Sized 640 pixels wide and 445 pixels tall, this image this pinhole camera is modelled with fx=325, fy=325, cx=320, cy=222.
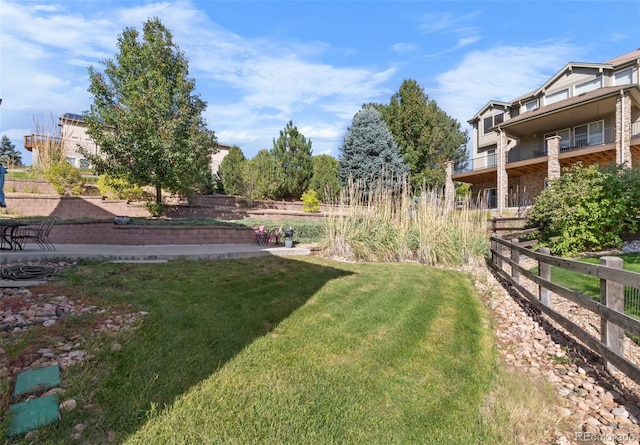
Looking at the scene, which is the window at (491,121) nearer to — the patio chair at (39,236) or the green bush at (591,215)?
the green bush at (591,215)

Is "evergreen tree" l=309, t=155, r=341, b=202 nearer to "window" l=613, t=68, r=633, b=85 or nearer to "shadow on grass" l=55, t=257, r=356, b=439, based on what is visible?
"shadow on grass" l=55, t=257, r=356, b=439

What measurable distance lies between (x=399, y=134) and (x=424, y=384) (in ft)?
68.4

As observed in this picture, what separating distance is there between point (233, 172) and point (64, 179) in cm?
728

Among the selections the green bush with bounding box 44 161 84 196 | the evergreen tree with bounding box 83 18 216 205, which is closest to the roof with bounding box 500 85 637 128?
the evergreen tree with bounding box 83 18 216 205

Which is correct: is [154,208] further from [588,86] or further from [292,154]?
[588,86]

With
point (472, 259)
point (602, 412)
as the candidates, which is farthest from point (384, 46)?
point (602, 412)

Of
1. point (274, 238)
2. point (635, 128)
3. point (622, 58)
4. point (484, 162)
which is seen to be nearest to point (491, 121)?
point (484, 162)

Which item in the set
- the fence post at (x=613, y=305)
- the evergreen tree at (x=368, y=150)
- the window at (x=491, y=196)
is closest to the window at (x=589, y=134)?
the window at (x=491, y=196)

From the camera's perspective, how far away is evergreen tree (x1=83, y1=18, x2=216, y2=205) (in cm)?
1066

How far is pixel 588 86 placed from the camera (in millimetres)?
17266

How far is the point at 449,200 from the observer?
8562 millimetres

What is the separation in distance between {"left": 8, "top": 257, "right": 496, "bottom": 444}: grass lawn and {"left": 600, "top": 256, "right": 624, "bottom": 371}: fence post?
882mm

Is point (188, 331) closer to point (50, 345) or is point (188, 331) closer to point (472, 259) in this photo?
point (50, 345)

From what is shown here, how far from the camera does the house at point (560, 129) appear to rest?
14641mm
